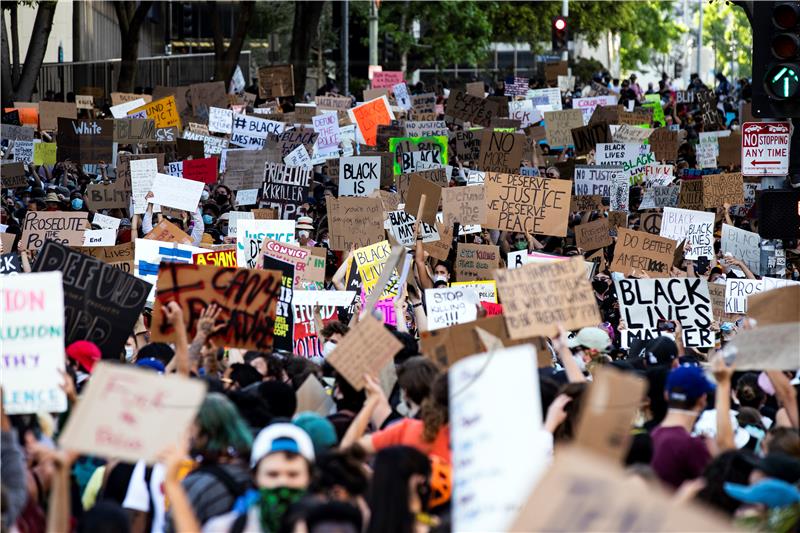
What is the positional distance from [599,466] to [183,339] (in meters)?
4.36

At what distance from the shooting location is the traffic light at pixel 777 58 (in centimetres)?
1059

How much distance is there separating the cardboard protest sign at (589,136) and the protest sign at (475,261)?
9453 mm

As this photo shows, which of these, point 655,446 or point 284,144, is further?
point 284,144

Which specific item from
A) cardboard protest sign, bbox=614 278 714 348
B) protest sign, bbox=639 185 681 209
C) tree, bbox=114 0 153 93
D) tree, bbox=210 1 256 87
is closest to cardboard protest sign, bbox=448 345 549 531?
cardboard protest sign, bbox=614 278 714 348

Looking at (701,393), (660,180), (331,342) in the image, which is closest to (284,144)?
(660,180)

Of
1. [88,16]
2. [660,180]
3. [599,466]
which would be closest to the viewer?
[599,466]

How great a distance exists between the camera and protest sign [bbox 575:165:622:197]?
17812 millimetres

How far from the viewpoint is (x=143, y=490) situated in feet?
19.9

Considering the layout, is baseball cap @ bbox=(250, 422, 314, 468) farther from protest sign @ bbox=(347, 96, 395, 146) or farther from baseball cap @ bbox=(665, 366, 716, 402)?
protest sign @ bbox=(347, 96, 395, 146)

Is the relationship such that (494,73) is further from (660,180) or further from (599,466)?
(599,466)

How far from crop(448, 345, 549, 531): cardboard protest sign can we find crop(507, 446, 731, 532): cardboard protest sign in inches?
40.1

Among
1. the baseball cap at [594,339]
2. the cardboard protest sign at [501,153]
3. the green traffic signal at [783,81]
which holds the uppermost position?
the green traffic signal at [783,81]

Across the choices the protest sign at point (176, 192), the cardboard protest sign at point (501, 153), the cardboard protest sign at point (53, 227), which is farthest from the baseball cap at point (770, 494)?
the cardboard protest sign at point (501, 153)

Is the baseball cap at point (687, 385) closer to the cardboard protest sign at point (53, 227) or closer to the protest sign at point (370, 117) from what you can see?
the cardboard protest sign at point (53, 227)
